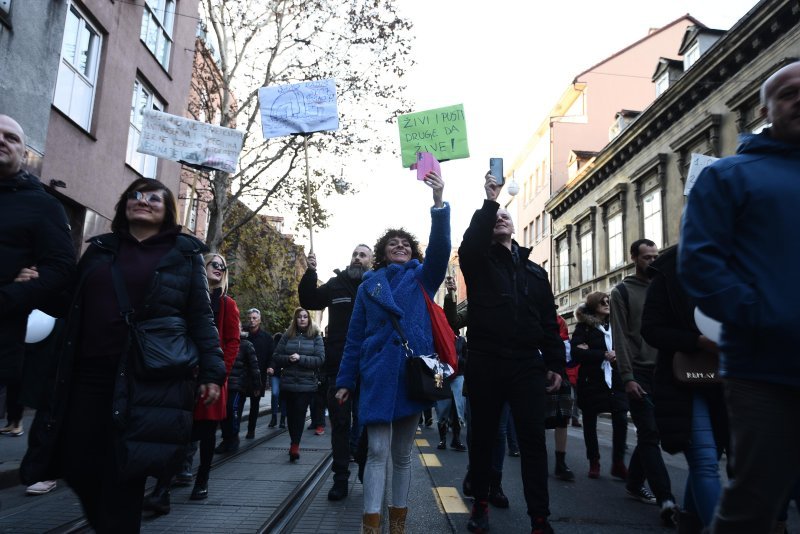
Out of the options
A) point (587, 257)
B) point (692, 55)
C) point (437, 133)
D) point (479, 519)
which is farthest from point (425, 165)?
point (587, 257)

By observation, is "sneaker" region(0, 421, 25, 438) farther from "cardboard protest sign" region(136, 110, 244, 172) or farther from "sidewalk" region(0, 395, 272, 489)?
"cardboard protest sign" region(136, 110, 244, 172)

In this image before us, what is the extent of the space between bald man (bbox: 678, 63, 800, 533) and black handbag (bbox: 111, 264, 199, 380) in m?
2.05

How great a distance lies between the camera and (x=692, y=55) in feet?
74.5

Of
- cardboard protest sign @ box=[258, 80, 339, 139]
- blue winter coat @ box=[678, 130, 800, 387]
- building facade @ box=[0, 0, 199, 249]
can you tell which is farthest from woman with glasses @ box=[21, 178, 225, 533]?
building facade @ box=[0, 0, 199, 249]

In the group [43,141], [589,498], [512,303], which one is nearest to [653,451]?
[589,498]

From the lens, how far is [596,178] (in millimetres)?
30156

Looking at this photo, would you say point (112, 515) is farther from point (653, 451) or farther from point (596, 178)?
point (596, 178)

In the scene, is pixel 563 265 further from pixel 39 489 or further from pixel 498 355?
pixel 39 489

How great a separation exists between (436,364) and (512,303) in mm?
786

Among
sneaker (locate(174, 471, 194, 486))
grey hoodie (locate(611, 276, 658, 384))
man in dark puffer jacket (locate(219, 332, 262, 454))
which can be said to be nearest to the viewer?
grey hoodie (locate(611, 276, 658, 384))

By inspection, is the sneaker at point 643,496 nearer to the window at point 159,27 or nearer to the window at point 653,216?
the window at point 159,27

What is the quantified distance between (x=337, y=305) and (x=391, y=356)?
209 centimetres

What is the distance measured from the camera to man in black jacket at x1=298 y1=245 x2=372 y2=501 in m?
5.62

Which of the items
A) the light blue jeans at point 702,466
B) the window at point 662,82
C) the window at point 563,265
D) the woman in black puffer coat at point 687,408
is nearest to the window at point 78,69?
the woman in black puffer coat at point 687,408
